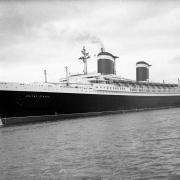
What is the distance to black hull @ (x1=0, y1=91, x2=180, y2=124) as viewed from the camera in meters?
35.8

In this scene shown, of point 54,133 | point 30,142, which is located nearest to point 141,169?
point 30,142

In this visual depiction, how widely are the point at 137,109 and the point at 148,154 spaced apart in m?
46.2

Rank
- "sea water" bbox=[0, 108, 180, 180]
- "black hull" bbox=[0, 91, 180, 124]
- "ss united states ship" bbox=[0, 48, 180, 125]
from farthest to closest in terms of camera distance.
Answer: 1. "ss united states ship" bbox=[0, 48, 180, 125]
2. "black hull" bbox=[0, 91, 180, 124]
3. "sea water" bbox=[0, 108, 180, 180]

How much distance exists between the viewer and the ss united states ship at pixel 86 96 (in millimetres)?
36625

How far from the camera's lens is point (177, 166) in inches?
513

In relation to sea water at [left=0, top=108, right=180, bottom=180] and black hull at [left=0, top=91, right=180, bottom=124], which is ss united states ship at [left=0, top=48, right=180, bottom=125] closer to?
black hull at [left=0, top=91, right=180, bottom=124]

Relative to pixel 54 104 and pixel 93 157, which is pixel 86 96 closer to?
pixel 54 104

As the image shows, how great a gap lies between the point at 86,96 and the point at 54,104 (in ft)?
24.5

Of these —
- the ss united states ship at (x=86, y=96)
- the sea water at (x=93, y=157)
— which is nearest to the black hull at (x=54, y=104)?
the ss united states ship at (x=86, y=96)

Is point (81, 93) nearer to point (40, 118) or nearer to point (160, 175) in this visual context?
point (40, 118)

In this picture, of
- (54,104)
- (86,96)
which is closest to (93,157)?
(54,104)

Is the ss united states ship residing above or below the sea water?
above

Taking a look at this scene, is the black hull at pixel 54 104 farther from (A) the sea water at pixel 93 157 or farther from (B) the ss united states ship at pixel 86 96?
(A) the sea water at pixel 93 157

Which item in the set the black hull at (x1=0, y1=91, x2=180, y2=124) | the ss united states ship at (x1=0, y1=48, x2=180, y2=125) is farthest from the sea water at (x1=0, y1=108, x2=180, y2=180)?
the ss united states ship at (x1=0, y1=48, x2=180, y2=125)
